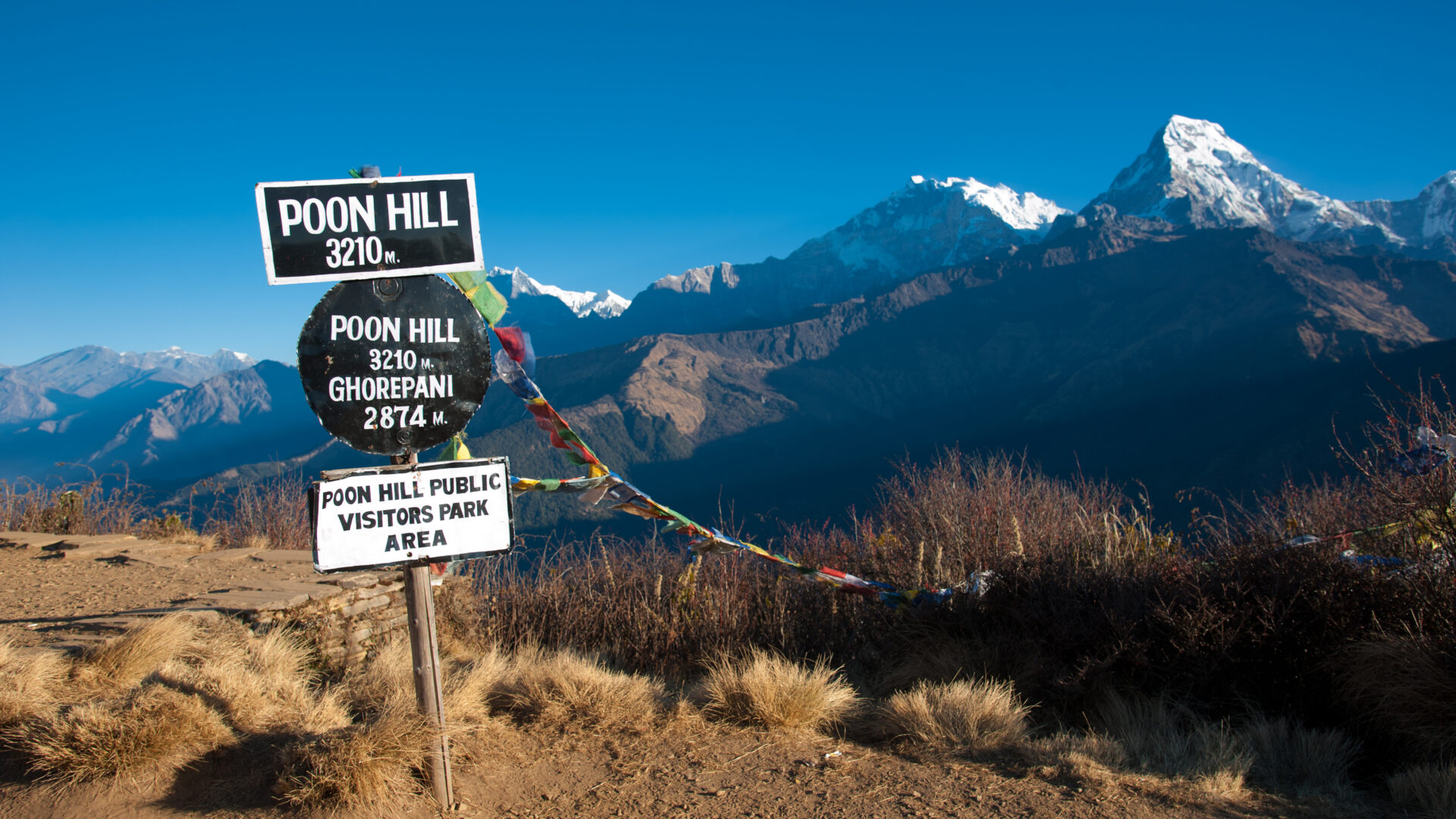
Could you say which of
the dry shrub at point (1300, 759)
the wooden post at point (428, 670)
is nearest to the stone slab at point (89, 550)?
the wooden post at point (428, 670)

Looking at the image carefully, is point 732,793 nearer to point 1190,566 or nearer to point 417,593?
point 417,593

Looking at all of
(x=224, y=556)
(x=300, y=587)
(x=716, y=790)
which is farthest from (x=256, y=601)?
(x=716, y=790)

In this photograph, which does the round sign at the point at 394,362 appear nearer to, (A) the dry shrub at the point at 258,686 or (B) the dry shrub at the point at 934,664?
(A) the dry shrub at the point at 258,686

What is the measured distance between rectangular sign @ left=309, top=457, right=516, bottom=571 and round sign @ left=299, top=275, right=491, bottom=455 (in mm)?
148

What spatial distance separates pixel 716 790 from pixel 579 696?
1.34 meters

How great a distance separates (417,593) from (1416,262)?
25148cm

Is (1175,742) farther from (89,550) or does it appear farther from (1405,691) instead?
(89,550)

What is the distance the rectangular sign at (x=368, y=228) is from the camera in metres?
3.32

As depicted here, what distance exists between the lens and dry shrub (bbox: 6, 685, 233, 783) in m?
3.51

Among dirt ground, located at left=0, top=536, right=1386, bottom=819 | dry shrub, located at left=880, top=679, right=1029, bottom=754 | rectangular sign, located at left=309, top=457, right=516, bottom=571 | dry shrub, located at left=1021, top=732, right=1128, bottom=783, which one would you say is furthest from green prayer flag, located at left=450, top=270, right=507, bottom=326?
dry shrub, located at left=1021, top=732, right=1128, bottom=783

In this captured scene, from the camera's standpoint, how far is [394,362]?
11.3ft

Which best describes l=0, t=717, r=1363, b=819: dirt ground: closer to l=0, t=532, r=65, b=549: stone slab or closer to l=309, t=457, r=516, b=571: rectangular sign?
l=309, t=457, r=516, b=571: rectangular sign

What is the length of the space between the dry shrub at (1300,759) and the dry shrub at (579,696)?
3.32 metres

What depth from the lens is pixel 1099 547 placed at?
22.7 ft
